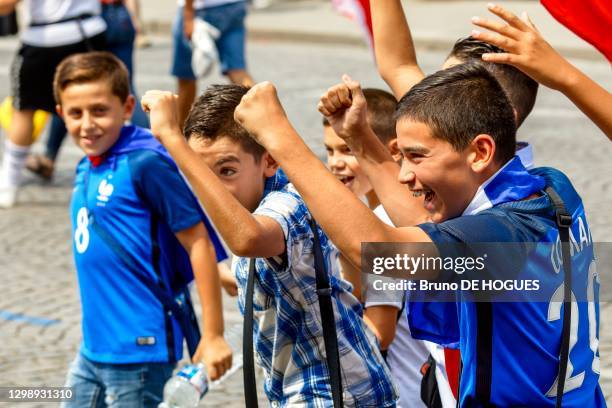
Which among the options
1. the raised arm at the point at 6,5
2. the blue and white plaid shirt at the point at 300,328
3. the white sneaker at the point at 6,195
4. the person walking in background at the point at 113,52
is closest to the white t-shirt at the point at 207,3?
the person walking in background at the point at 113,52

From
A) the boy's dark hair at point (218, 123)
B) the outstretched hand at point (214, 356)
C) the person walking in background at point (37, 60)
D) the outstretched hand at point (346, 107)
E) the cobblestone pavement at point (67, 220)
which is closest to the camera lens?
the outstretched hand at point (346, 107)

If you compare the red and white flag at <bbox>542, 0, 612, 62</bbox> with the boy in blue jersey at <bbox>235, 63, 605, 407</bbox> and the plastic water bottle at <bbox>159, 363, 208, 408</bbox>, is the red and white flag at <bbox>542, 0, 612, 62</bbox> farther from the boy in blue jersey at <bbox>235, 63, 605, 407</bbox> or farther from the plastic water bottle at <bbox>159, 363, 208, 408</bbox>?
the plastic water bottle at <bbox>159, 363, 208, 408</bbox>

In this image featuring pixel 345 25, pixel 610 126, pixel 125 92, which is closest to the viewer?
pixel 610 126

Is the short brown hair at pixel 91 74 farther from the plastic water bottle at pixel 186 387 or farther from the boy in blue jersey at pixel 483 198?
the boy in blue jersey at pixel 483 198

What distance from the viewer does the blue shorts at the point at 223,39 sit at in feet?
34.1

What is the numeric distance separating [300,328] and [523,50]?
3.23ft

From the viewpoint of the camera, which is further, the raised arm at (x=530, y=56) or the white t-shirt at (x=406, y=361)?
the white t-shirt at (x=406, y=361)

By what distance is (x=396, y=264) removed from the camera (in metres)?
2.56

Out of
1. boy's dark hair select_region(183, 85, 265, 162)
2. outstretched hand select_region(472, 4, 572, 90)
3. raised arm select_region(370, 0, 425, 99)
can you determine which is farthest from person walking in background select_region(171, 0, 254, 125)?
outstretched hand select_region(472, 4, 572, 90)

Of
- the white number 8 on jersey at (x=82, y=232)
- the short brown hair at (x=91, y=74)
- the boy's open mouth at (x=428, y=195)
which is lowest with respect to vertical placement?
the white number 8 on jersey at (x=82, y=232)

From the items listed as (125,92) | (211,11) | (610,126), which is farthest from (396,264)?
(211,11)

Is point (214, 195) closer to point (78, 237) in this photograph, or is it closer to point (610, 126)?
point (610, 126)

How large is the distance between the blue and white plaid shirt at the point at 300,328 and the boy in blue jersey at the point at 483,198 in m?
0.55

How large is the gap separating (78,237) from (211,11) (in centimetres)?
652
